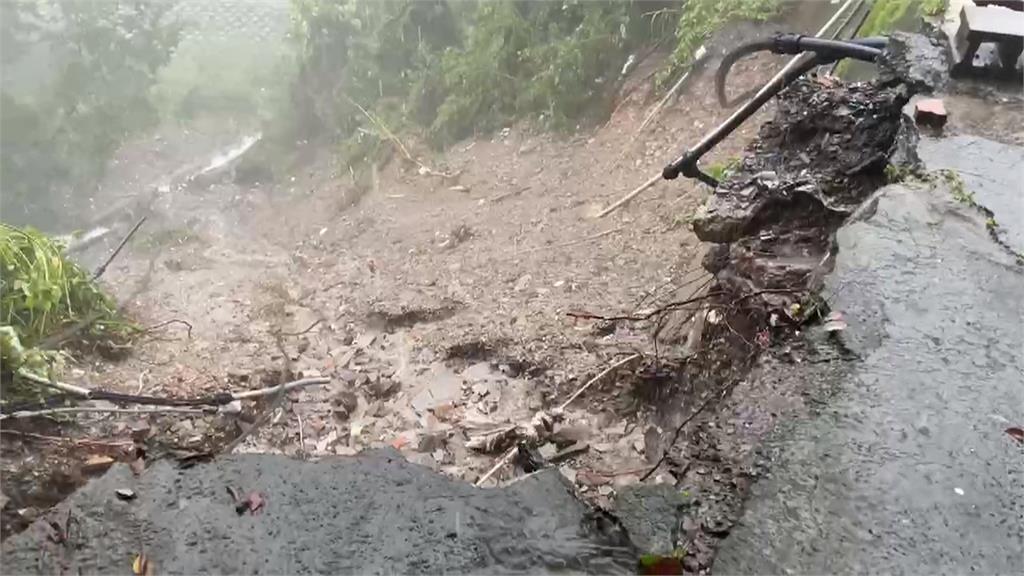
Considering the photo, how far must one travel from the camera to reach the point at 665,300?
4293 millimetres

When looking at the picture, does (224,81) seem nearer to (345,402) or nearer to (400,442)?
(345,402)

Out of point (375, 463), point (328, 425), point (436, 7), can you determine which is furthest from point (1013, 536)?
point (436, 7)

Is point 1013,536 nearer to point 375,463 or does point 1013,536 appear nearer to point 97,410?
point 375,463

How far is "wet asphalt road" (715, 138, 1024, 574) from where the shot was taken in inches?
64.2

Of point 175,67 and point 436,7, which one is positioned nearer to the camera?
point 436,7

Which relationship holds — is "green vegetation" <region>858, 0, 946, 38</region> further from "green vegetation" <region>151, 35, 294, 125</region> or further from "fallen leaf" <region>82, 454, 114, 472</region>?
"green vegetation" <region>151, 35, 294, 125</region>

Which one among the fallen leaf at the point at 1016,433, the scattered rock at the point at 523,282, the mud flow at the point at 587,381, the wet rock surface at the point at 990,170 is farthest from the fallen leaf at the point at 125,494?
the scattered rock at the point at 523,282

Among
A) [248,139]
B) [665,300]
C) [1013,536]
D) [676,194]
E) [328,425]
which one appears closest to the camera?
[1013,536]

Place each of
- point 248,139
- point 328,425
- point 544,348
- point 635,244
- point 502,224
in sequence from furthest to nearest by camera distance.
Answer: point 248,139, point 502,224, point 635,244, point 544,348, point 328,425

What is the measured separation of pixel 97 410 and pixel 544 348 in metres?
2.10

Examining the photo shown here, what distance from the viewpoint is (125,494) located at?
170cm

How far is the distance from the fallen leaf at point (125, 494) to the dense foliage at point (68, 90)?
961 centimetres

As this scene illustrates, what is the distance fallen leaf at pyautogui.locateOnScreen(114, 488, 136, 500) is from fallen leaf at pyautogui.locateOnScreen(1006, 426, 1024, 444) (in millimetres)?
2104

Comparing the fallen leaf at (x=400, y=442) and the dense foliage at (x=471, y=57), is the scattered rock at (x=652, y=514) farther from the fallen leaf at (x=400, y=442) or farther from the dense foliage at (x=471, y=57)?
the dense foliage at (x=471, y=57)
